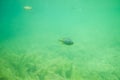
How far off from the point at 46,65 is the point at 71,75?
176 cm

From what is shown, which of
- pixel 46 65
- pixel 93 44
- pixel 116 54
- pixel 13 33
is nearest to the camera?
pixel 46 65

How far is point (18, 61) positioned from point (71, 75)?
3.37 m

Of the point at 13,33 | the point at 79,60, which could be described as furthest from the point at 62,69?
the point at 13,33

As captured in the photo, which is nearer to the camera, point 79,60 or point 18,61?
point 18,61

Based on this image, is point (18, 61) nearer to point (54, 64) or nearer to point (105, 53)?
point (54, 64)

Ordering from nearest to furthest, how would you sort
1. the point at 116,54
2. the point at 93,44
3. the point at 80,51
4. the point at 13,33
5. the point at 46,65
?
the point at 46,65 → the point at 116,54 → the point at 80,51 → the point at 93,44 → the point at 13,33

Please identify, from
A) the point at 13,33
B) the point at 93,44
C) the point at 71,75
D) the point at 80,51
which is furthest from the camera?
the point at 13,33

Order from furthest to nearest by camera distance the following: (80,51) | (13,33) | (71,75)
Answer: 1. (13,33)
2. (80,51)
3. (71,75)

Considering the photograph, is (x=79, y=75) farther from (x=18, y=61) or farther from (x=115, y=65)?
(x=18, y=61)

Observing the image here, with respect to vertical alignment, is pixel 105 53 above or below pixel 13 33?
above

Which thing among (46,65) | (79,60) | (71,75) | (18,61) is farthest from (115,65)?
(18,61)

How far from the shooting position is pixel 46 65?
376 inches

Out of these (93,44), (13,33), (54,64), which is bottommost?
(13,33)

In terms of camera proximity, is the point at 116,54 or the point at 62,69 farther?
the point at 116,54
